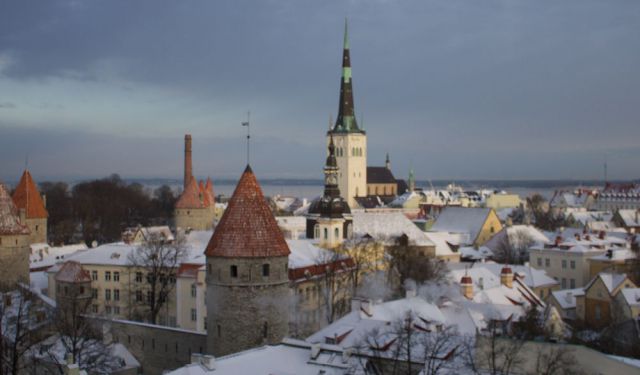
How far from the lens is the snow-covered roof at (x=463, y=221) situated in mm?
71938

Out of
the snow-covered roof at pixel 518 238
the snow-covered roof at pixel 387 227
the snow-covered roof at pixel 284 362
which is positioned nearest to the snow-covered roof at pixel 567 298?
the snow-covered roof at pixel 387 227

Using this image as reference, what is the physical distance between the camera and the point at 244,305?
22953mm

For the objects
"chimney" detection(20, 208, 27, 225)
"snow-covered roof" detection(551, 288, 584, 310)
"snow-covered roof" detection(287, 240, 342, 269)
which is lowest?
"snow-covered roof" detection(551, 288, 584, 310)

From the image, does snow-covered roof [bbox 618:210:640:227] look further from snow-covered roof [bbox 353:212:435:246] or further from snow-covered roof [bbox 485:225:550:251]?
snow-covered roof [bbox 353:212:435:246]

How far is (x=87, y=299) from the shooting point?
3509 cm

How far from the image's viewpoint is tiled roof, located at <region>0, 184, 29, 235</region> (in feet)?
131

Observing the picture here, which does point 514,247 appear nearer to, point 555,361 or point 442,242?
point 442,242

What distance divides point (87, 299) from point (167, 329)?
848cm

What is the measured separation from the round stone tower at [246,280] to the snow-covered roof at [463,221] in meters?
49.3

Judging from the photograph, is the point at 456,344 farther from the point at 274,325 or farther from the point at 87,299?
the point at 87,299

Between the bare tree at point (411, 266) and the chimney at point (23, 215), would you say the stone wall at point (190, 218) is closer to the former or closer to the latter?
the chimney at point (23, 215)

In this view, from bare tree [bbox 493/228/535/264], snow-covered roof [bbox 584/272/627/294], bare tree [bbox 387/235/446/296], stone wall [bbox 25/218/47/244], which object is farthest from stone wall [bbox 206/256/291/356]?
bare tree [bbox 493/228/535/264]

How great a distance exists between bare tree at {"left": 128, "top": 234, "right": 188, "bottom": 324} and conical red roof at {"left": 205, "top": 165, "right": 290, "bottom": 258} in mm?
14908

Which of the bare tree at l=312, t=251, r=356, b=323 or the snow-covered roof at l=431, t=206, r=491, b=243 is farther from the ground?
the snow-covered roof at l=431, t=206, r=491, b=243
